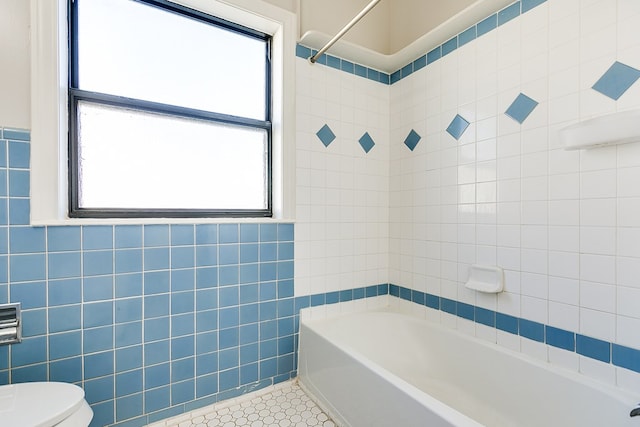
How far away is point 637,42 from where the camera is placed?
112 cm

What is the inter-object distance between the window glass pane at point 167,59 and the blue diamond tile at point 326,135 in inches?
14.5

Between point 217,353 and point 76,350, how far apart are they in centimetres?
61

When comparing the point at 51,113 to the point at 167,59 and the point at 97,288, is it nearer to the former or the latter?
the point at 167,59

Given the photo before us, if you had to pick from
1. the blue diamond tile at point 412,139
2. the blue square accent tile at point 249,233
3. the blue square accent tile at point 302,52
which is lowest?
the blue square accent tile at point 249,233

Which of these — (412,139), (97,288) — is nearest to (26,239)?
(97,288)

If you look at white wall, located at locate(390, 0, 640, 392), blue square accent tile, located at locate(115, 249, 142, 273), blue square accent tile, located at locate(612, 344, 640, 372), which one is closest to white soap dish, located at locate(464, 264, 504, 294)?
white wall, located at locate(390, 0, 640, 392)

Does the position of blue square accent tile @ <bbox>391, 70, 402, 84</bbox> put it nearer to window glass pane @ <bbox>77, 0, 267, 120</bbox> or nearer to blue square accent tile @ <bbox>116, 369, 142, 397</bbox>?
window glass pane @ <bbox>77, 0, 267, 120</bbox>

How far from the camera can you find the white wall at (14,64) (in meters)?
1.18

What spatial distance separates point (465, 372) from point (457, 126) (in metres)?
1.35

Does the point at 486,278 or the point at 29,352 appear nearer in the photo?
the point at 29,352

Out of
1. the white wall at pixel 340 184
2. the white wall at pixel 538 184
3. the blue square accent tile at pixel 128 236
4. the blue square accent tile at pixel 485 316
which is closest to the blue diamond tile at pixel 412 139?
the white wall at pixel 538 184

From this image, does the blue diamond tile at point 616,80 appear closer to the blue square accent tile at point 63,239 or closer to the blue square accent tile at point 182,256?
the blue square accent tile at point 182,256

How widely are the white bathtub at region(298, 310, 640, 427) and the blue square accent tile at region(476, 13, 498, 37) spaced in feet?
5.36

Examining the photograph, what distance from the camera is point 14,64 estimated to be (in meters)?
1.19
